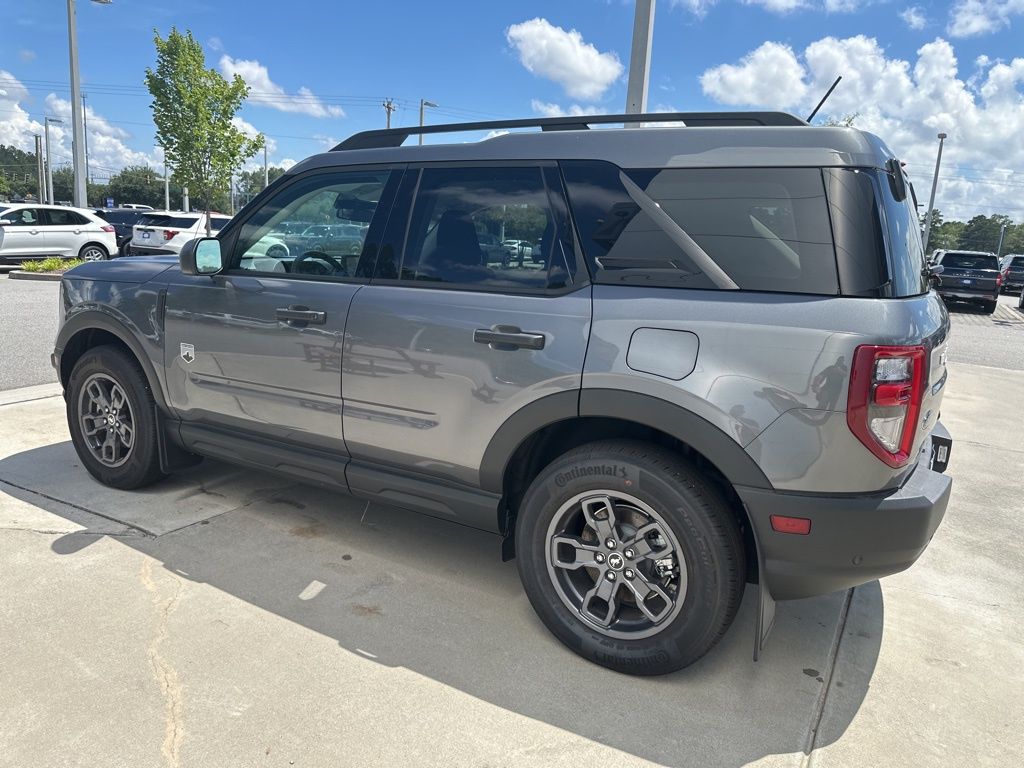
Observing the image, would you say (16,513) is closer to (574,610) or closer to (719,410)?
(574,610)

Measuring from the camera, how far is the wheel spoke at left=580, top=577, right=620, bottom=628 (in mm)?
2689

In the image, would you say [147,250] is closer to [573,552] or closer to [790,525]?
[573,552]

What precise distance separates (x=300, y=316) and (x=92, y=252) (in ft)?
59.6

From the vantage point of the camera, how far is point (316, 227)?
3.45 m

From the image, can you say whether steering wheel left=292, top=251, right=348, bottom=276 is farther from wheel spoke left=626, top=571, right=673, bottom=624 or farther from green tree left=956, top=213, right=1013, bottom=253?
green tree left=956, top=213, right=1013, bottom=253

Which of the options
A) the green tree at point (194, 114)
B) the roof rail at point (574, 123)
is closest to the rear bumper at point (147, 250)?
the green tree at point (194, 114)

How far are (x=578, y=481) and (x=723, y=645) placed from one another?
3.08 ft

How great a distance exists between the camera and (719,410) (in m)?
2.33

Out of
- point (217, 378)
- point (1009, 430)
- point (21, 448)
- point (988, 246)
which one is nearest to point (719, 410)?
point (217, 378)

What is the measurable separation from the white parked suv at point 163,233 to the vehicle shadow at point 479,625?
14.3m

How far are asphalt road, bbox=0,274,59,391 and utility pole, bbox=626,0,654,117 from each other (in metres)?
5.72

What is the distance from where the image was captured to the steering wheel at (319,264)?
3307 mm

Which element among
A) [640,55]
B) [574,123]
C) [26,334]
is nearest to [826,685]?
[574,123]

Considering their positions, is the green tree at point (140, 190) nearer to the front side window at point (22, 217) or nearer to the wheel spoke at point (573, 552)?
the front side window at point (22, 217)
